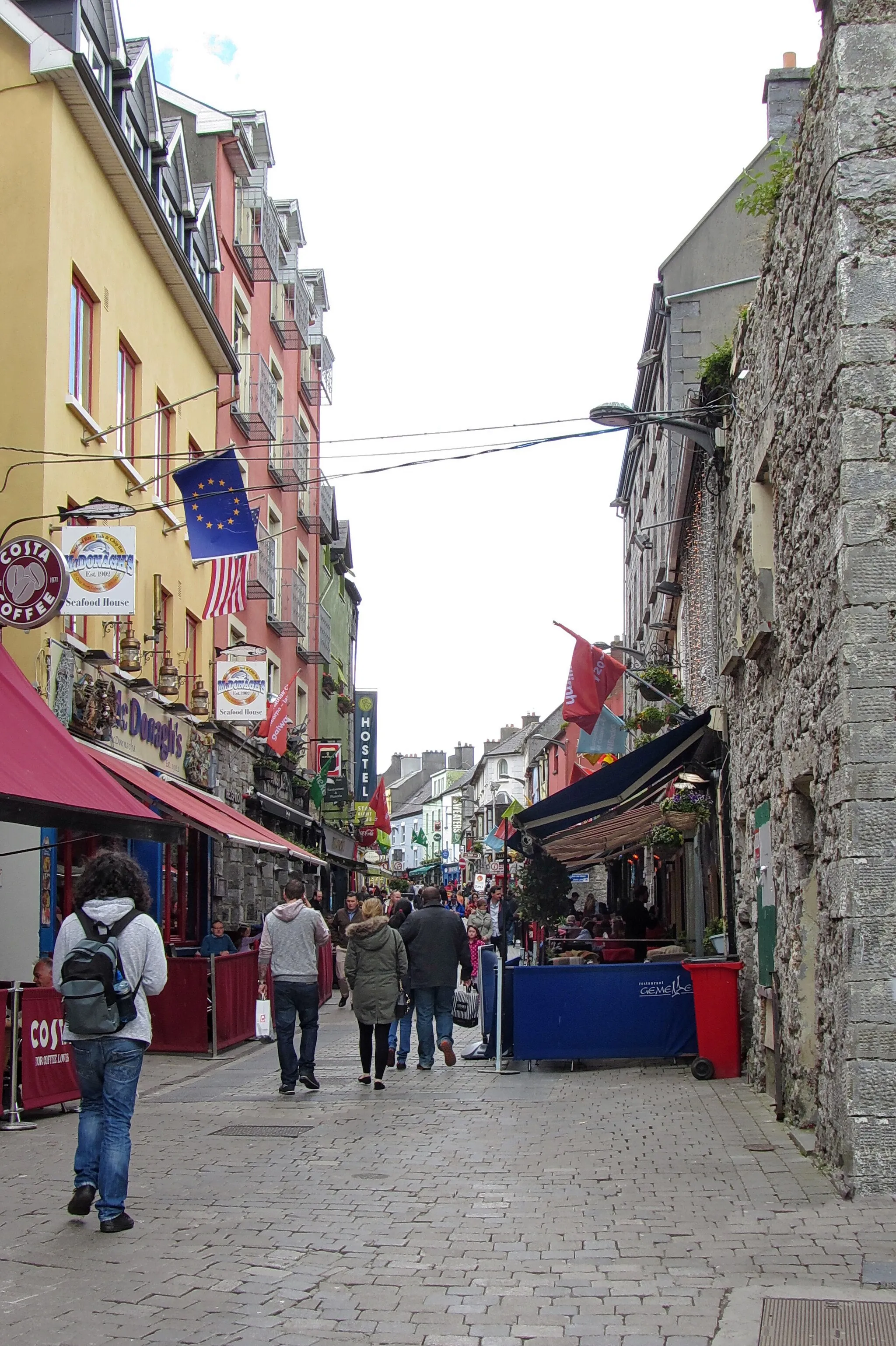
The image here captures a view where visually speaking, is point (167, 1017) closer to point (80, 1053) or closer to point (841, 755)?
point (80, 1053)

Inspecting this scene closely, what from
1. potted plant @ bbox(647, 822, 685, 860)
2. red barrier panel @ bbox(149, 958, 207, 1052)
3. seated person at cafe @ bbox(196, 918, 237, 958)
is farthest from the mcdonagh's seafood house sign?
potted plant @ bbox(647, 822, 685, 860)

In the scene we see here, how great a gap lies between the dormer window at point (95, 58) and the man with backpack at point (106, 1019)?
39.4 ft

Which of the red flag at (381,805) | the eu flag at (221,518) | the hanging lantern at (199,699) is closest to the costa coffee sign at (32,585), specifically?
the eu flag at (221,518)

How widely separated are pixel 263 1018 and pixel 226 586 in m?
5.61

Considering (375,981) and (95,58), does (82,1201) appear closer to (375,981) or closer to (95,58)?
(375,981)

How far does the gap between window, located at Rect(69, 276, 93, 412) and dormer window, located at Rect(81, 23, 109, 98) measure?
240cm

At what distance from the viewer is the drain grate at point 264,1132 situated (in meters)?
9.59

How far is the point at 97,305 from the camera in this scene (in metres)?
16.7

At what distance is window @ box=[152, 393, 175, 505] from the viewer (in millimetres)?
19234

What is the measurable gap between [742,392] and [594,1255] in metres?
7.65

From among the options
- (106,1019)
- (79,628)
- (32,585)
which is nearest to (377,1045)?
(32,585)

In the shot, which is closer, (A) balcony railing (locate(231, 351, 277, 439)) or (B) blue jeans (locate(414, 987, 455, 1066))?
(B) blue jeans (locate(414, 987, 455, 1066))

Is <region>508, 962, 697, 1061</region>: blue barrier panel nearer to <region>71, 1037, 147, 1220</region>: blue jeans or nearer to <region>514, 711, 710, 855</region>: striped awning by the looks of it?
<region>514, 711, 710, 855</region>: striped awning

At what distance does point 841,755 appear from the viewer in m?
7.37
